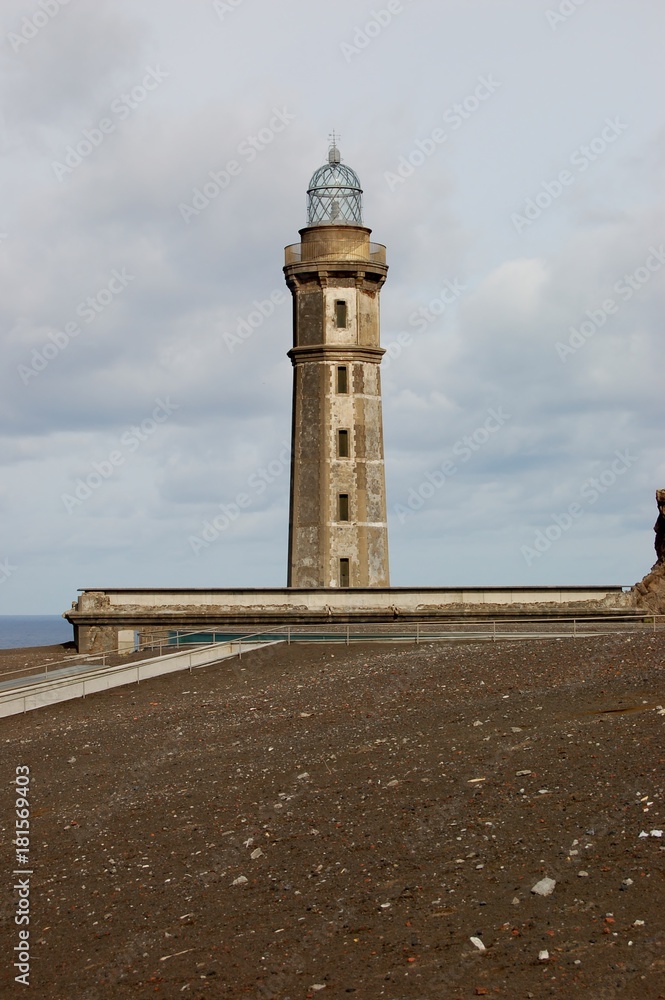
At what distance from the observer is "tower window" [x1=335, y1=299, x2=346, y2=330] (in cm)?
4006

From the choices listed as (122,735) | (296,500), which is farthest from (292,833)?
(296,500)

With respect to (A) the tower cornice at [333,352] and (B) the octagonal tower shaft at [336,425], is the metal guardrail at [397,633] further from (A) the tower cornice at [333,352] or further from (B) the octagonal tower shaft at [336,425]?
(A) the tower cornice at [333,352]

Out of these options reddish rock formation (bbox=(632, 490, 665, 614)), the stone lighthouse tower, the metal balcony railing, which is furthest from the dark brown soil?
the metal balcony railing

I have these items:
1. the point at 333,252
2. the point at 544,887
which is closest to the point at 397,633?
the point at 333,252

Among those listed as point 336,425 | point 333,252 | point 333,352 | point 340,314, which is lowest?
point 336,425

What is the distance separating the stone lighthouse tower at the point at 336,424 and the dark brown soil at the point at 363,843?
1516cm

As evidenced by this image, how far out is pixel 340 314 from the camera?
40156mm

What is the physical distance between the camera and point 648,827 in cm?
1326

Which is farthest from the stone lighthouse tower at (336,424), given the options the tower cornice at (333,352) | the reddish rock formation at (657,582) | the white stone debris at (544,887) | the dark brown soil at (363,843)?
the white stone debris at (544,887)

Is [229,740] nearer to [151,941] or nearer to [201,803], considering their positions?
[201,803]

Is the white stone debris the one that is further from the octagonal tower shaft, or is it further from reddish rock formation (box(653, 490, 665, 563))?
the octagonal tower shaft

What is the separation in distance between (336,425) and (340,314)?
388 centimetres

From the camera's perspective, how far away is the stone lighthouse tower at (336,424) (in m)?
39.6

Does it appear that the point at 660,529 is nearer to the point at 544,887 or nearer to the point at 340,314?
the point at 340,314
